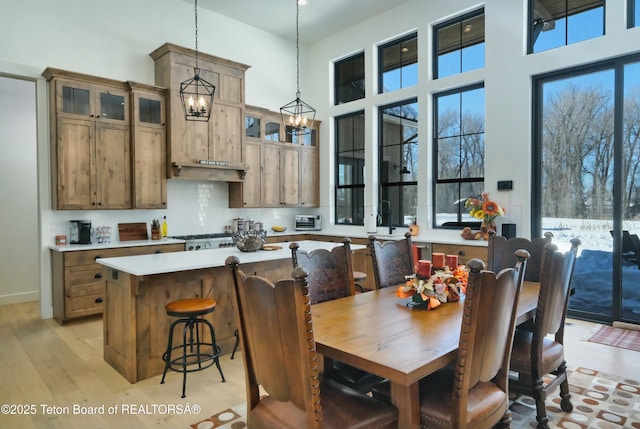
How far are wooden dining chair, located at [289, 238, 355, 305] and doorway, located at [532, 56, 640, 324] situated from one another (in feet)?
10.4

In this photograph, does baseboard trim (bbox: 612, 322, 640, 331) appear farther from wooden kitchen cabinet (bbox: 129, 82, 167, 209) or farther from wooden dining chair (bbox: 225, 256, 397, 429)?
wooden kitchen cabinet (bbox: 129, 82, 167, 209)

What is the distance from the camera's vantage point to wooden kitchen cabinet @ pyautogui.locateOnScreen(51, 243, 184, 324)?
4363mm

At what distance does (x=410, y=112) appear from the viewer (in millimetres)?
6004

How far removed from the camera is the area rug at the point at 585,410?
237 cm

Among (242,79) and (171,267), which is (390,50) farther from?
(171,267)

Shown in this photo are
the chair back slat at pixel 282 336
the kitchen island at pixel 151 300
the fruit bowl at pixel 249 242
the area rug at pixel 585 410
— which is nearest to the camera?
the chair back slat at pixel 282 336

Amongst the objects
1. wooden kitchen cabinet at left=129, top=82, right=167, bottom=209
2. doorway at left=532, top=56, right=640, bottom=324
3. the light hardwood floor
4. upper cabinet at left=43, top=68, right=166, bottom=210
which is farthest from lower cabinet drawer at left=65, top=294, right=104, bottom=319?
doorway at left=532, top=56, right=640, bottom=324

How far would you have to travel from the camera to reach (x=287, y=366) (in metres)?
1.43

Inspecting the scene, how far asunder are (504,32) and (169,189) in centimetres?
478

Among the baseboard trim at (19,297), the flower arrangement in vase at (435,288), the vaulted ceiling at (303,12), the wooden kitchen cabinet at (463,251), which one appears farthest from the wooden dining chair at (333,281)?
the baseboard trim at (19,297)

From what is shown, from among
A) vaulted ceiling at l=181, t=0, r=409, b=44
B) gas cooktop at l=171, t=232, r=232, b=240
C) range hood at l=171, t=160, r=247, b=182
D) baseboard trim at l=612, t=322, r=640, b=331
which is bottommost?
baseboard trim at l=612, t=322, r=640, b=331

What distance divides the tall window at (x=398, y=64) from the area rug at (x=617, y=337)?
3849 mm

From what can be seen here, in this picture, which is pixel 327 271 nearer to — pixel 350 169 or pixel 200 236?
pixel 200 236

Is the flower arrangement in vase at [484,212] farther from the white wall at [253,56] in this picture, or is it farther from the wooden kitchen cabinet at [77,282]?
the wooden kitchen cabinet at [77,282]
